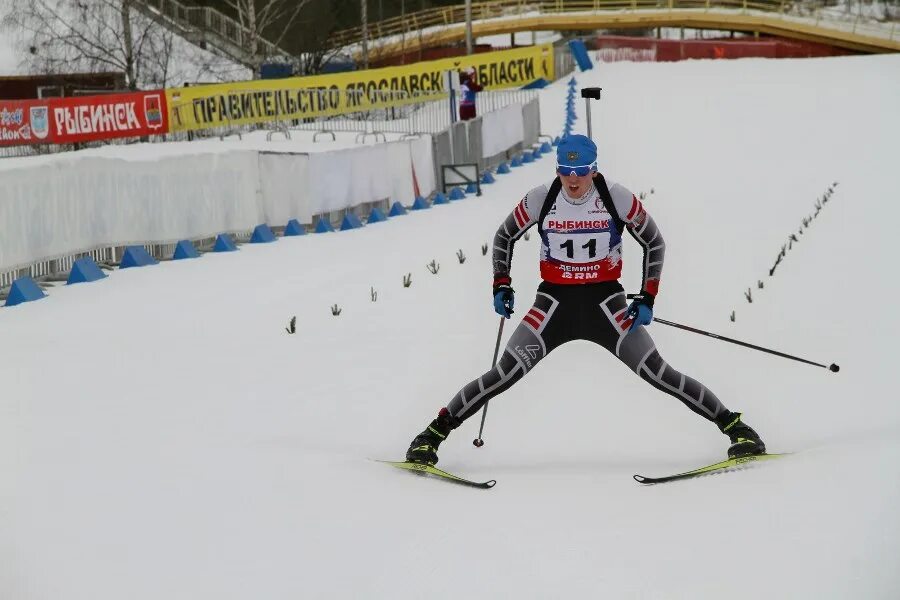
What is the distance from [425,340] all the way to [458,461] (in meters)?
3.72

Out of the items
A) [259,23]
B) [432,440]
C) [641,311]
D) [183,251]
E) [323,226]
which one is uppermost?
[641,311]

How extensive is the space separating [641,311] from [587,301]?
0.29 metres

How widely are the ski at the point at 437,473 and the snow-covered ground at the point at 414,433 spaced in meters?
0.07

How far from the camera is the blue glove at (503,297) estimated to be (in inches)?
270

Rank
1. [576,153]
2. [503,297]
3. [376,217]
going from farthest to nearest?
[376,217]
[503,297]
[576,153]

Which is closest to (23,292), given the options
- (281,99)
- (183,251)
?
(183,251)

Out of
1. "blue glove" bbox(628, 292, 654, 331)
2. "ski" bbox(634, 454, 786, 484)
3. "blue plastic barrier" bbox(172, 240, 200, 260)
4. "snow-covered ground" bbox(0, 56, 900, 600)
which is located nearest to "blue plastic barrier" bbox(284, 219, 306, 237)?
"snow-covered ground" bbox(0, 56, 900, 600)

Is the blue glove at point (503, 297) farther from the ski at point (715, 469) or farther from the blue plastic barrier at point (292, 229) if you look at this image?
the blue plastic barrier at point (292, 229)

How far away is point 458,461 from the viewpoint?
721cm

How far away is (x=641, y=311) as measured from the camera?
669 cm

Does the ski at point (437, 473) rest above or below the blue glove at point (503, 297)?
below

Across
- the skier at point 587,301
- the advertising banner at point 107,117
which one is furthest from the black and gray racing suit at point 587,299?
the advertising banner at point 107,117

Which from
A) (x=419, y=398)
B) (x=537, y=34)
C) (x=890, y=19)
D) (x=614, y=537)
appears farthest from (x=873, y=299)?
(x=537, y=34)

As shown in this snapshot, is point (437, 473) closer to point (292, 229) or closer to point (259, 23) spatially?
point (292, 229)
